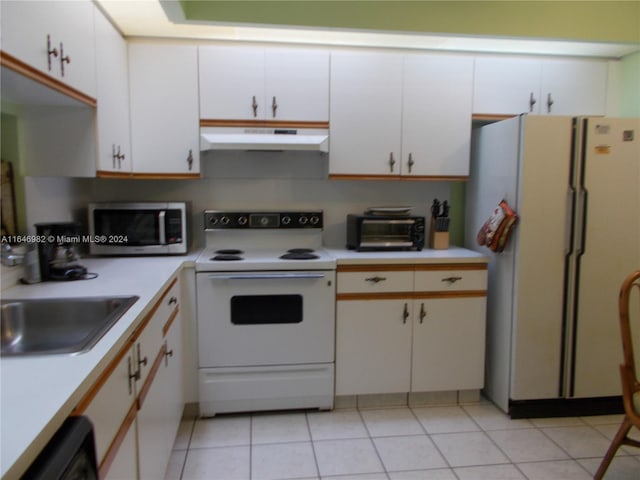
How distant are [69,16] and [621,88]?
10.5 feet

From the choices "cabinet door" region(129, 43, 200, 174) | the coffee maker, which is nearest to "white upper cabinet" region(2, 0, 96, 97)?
"cabinet door" region(129, 43, 200, 174)

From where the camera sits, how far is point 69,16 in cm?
179

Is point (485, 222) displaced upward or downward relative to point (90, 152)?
downward

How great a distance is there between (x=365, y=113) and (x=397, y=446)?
192 cm

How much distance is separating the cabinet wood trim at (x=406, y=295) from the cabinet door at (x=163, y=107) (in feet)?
4.09

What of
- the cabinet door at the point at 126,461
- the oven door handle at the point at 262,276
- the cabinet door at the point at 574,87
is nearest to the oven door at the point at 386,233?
the oven door handle at the point at 262,276

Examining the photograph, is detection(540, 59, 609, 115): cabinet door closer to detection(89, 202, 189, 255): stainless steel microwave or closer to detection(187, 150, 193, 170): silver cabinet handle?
detection(187, 150, 193, 170): silver cabinet handle

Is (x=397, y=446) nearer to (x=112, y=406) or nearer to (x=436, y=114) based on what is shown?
(x=112, y=406)

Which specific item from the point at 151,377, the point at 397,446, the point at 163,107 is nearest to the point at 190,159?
the point at 163,107

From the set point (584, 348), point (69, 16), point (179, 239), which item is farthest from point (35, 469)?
point (584, 348)

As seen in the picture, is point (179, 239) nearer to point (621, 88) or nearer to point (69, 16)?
point (69, 16)

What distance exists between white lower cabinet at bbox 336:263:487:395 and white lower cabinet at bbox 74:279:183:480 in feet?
3.10

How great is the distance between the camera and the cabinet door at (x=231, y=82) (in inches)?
103

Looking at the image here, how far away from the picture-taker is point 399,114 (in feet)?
9.11
